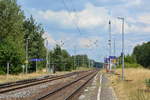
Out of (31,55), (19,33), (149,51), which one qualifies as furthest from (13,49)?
(149,51)

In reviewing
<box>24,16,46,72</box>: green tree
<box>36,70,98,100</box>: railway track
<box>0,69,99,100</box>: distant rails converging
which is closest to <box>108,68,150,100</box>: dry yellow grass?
<box>0,69,99,100</box>: distant rails converging

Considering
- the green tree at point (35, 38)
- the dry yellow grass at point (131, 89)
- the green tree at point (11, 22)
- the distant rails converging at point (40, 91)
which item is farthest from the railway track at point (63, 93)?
the green tree at point (35, 38)

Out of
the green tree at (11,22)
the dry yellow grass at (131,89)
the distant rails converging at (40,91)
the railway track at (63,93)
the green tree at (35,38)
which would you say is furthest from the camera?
the green tree at (35,38)

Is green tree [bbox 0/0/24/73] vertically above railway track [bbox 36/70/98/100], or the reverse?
green tree [bbox 0/0/24/73]

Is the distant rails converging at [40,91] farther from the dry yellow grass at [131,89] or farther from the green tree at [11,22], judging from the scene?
the green tree at [11,22]

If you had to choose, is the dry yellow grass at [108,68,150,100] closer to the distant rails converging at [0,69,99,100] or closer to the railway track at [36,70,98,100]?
the distant rails converging at [0,69,99,100]

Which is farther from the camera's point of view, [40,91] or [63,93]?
[40,91]

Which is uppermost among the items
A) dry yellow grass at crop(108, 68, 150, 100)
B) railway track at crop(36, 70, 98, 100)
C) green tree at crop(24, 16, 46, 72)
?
green tree at crop(24, 16, 46, 72)

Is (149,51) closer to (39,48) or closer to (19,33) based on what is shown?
(39,48)

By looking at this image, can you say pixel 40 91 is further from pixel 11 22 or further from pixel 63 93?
pixel 11 22

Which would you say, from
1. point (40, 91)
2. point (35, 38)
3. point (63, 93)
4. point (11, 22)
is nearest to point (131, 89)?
point (63, 93)

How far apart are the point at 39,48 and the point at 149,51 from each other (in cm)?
5213

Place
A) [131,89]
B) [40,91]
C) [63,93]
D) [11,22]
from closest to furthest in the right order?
[63,93] → [131,89] → [40,91] → [11,22]

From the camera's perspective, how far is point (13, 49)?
61.4 m
